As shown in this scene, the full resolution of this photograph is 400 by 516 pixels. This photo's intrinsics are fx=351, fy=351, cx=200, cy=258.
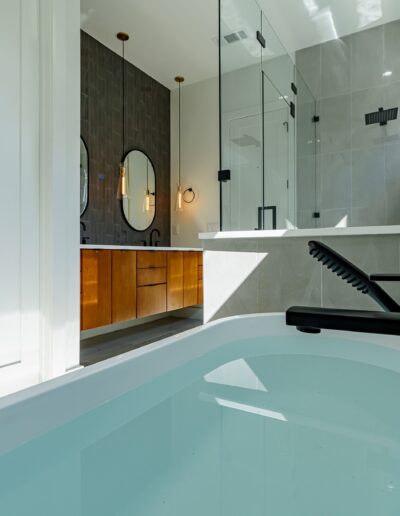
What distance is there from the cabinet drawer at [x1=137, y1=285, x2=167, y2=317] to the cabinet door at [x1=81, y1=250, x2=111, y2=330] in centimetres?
36

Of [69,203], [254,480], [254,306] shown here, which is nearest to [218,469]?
[254,480]

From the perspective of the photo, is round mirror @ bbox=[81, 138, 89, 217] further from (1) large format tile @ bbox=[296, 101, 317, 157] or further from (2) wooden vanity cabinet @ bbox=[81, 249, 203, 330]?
(1) large format tile @ bbox=[296, 101, 317, 157]

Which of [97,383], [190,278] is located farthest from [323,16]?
[97,383]

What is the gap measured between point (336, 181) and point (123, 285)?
2.16 meters

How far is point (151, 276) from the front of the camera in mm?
3033

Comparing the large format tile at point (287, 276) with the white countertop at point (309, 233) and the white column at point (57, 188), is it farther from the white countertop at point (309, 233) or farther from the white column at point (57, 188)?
the white column at point (57, 188)

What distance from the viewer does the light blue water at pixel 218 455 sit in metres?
0.54

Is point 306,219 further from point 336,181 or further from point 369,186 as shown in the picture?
point 369,186

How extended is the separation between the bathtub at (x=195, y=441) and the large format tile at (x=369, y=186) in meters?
2.38

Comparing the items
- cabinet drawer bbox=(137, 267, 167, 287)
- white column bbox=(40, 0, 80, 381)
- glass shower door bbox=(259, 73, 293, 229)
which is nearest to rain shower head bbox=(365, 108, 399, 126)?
glass shower door bbox=(259, 73, 293, 229)

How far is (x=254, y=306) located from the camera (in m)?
1.89

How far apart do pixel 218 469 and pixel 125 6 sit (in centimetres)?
325

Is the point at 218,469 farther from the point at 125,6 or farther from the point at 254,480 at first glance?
the point at 125,6

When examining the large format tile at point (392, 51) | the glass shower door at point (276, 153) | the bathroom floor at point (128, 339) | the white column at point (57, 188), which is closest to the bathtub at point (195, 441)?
the white column at point (57, 188)
